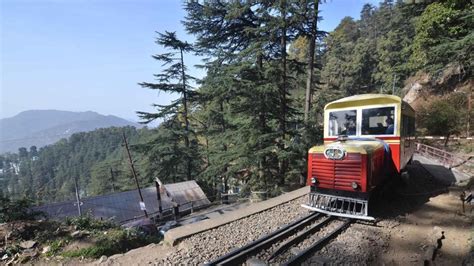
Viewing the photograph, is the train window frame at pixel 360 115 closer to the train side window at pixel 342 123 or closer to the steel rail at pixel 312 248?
the train side window at pixel 342 123

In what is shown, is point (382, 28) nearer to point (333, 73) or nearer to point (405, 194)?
point (333, 73)

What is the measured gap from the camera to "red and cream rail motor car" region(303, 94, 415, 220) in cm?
655

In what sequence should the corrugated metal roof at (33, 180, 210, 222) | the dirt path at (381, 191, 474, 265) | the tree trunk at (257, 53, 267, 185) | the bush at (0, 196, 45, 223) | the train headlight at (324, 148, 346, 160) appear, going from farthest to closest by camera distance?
1. the corrugated metal roof at (33, 180, 210, 222)
2. the tree trunk at (257, 53, 267, 185)
3. the train headlight at (324, 148, 346, 160)
4. the bush at (0, 196, 45, 223)
5. the dirt path at (381, 191, 474, 265)

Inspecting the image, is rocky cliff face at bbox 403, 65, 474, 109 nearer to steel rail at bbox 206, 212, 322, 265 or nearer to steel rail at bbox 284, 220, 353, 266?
steel rail at bbox 284, 220, 353, 266

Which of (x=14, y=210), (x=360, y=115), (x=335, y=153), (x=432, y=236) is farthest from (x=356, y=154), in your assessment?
(x=14, y=210)

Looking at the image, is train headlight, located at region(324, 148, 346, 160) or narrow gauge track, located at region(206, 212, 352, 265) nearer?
narrow gauge track, located at region(206, 212, 352, 265)

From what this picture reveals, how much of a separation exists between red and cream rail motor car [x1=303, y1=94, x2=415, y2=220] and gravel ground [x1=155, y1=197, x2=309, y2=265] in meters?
0.93

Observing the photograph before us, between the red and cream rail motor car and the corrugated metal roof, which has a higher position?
the red and cream rail motor car

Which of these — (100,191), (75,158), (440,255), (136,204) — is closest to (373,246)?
(440,255)

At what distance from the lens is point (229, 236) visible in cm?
589

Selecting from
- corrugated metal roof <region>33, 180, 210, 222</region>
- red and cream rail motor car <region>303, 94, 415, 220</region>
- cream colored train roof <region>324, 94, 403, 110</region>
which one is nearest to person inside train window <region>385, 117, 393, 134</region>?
red and cream rail motor car <region>303, 94, 415, 220</region>

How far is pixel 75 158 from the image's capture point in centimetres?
11756

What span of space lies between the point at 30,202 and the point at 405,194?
1135 cm

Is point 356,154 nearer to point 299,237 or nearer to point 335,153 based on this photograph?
point 335,153
